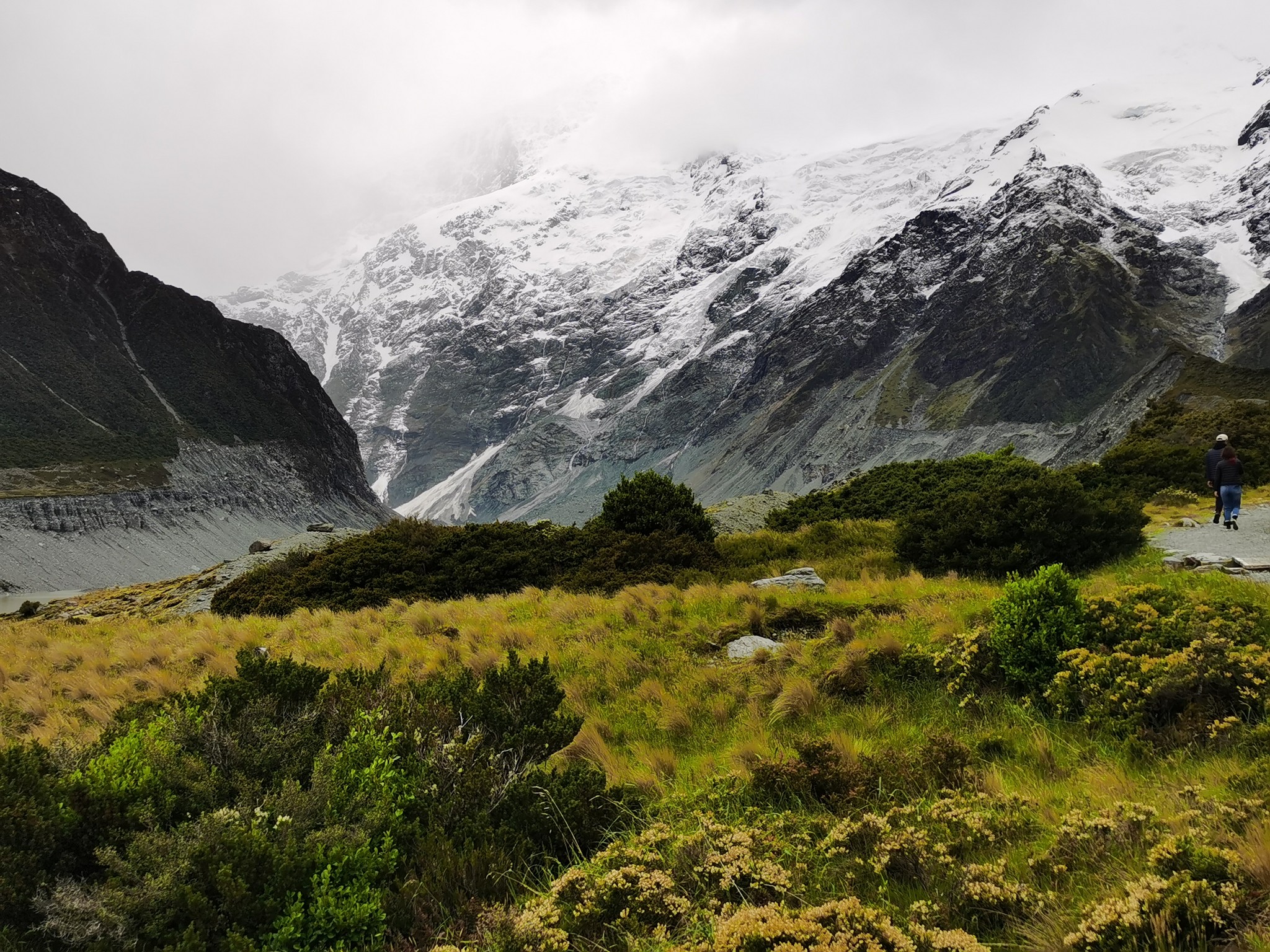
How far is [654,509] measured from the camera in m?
19.1

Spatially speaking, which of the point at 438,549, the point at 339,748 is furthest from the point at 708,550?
the point at 339,748

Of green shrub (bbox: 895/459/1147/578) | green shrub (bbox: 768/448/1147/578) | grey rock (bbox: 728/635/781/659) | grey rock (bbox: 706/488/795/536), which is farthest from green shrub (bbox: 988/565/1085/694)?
grey rock (bbox: 706/488/795/536)

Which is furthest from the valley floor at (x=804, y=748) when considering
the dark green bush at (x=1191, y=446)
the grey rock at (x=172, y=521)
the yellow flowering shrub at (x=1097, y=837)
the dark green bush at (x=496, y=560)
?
the grey rock at (x=172, y=521)

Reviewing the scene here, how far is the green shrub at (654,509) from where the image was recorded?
18641 millimetres

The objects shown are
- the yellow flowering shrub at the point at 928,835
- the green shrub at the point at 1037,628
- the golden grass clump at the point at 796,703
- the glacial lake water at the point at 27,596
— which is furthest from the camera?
the glacial lake water at the point at 27,596

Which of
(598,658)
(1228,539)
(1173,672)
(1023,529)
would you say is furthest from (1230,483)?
(598,658)

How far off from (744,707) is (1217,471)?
567 inches

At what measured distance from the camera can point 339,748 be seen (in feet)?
16.2

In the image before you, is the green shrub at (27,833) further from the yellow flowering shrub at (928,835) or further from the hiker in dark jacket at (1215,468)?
the hiker in dark jacket at (1215,468)

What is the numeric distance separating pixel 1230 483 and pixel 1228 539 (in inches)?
83.5

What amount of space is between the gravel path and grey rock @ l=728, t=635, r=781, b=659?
723 centimetres

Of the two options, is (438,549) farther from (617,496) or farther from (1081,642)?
(1081,642)

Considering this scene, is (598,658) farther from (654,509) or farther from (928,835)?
(654,509)

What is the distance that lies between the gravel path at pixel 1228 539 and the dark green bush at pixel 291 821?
35.7ft
